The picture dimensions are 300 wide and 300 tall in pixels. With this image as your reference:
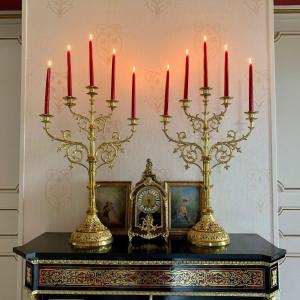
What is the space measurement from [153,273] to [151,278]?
0.02m

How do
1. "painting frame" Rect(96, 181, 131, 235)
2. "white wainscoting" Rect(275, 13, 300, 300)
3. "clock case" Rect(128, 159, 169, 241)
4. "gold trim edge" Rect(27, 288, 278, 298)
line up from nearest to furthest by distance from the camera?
"gold trim edge" Rect(27, 288, 278, 298) < "clock case" Rect(128, 159, 169, 241) < "painting frame" Rect(96, 181, 131, 235) < "white wainscoting" Rect(275, 13, 300, 300)

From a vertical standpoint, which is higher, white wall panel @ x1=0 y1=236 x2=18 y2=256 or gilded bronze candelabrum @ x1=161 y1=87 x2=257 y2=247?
gilded bronze candelabrum @ x1=161 y1=87 x2=257 y2=247

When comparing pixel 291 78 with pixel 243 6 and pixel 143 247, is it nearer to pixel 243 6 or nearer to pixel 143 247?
pixel 243 6

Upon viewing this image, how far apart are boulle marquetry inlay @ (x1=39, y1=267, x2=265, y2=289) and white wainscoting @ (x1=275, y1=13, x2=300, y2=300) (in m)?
0.71

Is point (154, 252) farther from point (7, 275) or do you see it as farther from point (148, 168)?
point (7, 275)

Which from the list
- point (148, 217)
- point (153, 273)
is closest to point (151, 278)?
point (153, 273)

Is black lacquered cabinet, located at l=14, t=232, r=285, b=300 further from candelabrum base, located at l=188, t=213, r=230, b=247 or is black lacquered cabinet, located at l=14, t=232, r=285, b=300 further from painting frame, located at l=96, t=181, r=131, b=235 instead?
painting frame, located at l=96, t=181, r=131, b=235

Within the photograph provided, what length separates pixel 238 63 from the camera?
4.14 feet

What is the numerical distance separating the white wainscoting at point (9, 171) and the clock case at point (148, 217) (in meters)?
0.77

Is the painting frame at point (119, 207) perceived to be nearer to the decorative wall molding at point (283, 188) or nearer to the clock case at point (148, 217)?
the clock case at point (148, 217)

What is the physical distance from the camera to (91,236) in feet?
3.36

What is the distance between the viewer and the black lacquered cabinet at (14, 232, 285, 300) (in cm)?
93

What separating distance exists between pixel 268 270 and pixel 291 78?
1.01 m

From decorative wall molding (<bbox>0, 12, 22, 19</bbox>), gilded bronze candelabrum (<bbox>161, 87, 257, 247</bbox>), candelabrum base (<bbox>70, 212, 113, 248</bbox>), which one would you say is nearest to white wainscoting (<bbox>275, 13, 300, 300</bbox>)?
gilded bronze candelabrum (<bbox>161, 87, 257, 247</bbox>)
